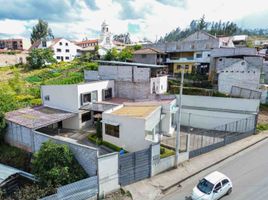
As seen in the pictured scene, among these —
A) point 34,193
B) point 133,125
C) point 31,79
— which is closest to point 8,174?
point 34,193

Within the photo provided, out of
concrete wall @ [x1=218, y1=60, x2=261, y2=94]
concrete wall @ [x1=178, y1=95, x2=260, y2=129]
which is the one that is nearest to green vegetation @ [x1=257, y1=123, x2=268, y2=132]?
concrete wall @ [x1=178, y1=95, x2=260, y2=129]

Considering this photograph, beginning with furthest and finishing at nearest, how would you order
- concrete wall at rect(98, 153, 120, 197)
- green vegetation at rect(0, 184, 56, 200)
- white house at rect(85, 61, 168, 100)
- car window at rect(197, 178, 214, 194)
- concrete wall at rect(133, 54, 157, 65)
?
1. concrete wall at rect(133, 54, 157, 65)
2. white house at rect(85, 61, 168, 100)
3. concrete wall at rect(98, 153, 120, 197)
4. car window at rect(197, 178, 214, 194)
5. green vegetation at rect(0, 184, 56, 200)

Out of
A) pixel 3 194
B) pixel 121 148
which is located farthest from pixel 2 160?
pixel 121 148

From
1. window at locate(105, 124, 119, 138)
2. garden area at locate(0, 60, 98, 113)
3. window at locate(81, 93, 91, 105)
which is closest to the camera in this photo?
window at locate(105, 124, 119, 138)

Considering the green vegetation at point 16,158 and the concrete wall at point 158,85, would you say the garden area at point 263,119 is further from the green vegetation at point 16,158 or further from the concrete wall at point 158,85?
the green vegetation at point 16,158

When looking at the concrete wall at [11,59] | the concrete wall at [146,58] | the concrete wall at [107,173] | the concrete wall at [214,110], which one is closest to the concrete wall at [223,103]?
the concrete wall at [214,110]

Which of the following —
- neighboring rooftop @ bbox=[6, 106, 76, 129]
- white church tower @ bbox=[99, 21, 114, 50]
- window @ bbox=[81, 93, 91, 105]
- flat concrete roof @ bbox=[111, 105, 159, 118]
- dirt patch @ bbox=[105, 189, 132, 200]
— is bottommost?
dirt patch @ bbox=[105, 189, 132, 200]

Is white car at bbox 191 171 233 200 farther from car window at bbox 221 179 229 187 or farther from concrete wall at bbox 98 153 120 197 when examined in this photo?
concrete wall at bbox 98 153 120 197
